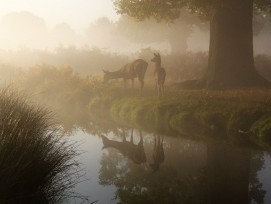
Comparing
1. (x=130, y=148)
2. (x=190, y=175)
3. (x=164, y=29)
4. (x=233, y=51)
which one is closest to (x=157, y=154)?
(x=130, y=148)

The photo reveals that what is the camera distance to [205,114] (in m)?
16.0

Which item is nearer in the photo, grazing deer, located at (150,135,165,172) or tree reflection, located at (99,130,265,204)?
tree reflection, located at (99,130,265,204)

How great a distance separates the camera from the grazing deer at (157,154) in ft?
37.9

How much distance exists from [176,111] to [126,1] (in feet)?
27.7

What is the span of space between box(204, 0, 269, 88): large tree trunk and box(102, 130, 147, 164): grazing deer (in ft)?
27.9

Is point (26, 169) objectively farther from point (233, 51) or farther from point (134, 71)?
point (233, 51)

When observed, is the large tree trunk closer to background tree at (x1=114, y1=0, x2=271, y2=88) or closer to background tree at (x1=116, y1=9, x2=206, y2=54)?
background tree at (x1=114, y1=0, x2=271, y2=88)

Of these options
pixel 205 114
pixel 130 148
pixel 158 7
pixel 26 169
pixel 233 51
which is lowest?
pixel 130 148

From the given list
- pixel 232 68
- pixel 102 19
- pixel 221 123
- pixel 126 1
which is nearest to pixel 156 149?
pixel 221 123

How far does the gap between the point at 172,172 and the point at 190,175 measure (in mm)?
548

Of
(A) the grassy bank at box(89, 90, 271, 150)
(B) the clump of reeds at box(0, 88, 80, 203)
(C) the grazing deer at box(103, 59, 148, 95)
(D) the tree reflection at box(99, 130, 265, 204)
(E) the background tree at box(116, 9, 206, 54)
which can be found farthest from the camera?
(E) the background tree at box(116, 9, 206, 54)

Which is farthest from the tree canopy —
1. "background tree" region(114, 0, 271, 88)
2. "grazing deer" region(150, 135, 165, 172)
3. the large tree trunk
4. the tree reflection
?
the tree reflection

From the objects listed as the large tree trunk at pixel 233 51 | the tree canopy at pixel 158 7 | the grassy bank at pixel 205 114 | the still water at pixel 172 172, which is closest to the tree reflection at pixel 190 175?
the still water at pixel 172 172

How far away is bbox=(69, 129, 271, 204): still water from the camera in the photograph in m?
8.97
